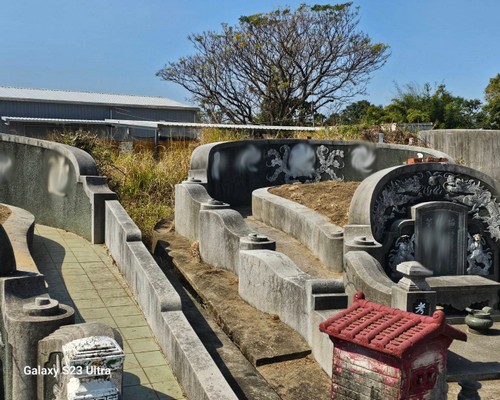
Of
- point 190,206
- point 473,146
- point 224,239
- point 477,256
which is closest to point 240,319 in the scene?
point 224,239

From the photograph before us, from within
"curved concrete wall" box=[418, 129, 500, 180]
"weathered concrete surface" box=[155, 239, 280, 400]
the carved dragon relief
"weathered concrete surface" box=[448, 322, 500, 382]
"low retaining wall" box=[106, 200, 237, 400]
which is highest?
"curved concrete wall" box=[418, 129, 500, 180]

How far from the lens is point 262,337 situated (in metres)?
7.61

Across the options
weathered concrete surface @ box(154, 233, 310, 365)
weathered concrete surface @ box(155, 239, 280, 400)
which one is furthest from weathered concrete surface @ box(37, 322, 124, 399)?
weathered concrete surface @ box(154, 233, 310, 365)

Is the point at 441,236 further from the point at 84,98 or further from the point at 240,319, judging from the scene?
the point at 84,98

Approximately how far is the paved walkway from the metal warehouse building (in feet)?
52.8

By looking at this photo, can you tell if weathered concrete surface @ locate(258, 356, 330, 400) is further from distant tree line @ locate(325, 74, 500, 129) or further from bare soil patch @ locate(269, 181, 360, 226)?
distant tree line @ locate(325, 74, 500, 129)

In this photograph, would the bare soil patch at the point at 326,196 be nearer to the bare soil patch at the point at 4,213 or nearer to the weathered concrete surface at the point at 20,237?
the weathered concrete surface at the point at 20,237

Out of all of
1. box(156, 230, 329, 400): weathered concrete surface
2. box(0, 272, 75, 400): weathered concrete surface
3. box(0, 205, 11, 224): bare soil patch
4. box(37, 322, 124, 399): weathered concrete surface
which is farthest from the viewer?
box(0, 205, 11, 224): bare soil patch

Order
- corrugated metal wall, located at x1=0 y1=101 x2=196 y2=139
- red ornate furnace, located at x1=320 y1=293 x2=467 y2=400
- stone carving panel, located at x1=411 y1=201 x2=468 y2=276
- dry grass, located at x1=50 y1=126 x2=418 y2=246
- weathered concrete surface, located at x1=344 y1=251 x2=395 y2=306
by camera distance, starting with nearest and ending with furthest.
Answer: red ornate furnace, located at x1=320 y1=293 x2=467 y2=400
weathered concrete surface, located at x1=344 y1=251 x2=395 y2=306
stone carving panel, located at x1=411 y1=201 x2=468 y2=276
dry grass, located at x1=50 y1=126 x2=418 y2=246
corrugated metal wall, located at x1=0 y1=101 x2=196 y2=139

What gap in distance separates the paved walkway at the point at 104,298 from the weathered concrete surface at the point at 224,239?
1.57m

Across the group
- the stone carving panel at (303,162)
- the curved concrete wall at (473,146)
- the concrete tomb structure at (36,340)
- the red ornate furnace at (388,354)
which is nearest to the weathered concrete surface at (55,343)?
the concrete tomb structure at (36,340)

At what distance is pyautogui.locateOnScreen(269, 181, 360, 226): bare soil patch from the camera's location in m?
11.4

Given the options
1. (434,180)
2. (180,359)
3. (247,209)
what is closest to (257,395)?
(180,359)

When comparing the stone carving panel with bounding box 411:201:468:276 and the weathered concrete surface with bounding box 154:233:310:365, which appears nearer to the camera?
the weathered concrete surface with bounding box 154:233:310:365
